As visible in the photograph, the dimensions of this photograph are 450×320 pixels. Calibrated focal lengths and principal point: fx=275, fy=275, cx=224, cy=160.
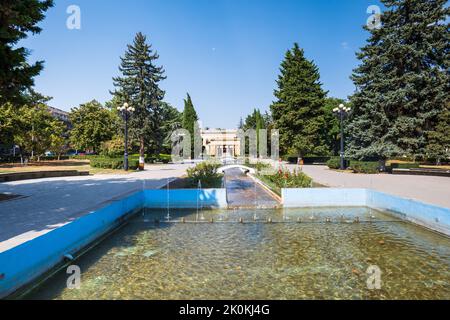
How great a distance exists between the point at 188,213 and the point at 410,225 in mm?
7201

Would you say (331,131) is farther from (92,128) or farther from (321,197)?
(92,128)

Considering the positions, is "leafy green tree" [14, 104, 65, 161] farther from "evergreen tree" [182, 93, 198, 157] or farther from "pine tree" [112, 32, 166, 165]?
"evergreen tree" [182, 93, 198, 157]

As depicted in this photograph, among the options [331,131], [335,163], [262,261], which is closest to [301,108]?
[331,131]

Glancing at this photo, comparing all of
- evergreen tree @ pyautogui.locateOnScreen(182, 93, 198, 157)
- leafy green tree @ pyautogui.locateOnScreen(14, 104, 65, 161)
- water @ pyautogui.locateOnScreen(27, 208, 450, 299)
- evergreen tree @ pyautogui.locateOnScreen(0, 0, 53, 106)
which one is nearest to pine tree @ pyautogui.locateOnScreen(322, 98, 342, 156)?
evergreen tree @ pyautogui.locateOnScreen(182, 93, 198, 157)

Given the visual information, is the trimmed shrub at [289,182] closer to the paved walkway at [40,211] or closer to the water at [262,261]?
the water at [262,261]

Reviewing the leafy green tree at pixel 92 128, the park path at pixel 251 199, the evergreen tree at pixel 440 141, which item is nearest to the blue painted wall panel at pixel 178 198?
the park path at pixel 251 199

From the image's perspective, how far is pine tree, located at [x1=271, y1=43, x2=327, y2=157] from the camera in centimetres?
3522

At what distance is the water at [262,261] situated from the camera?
452 centimetres

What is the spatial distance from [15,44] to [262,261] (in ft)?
41.4

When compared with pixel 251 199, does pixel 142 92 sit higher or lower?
higher

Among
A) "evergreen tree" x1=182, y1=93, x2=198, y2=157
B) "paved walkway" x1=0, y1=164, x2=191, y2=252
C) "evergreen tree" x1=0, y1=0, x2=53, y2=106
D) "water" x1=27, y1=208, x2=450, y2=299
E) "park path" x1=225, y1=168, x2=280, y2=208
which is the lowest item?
"water" x1=27, y1=208, x2=450, y2=299

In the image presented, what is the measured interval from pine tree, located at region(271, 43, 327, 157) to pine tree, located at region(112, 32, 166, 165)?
17.6m

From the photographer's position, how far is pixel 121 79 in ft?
132

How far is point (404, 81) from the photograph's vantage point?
22.6 meters
